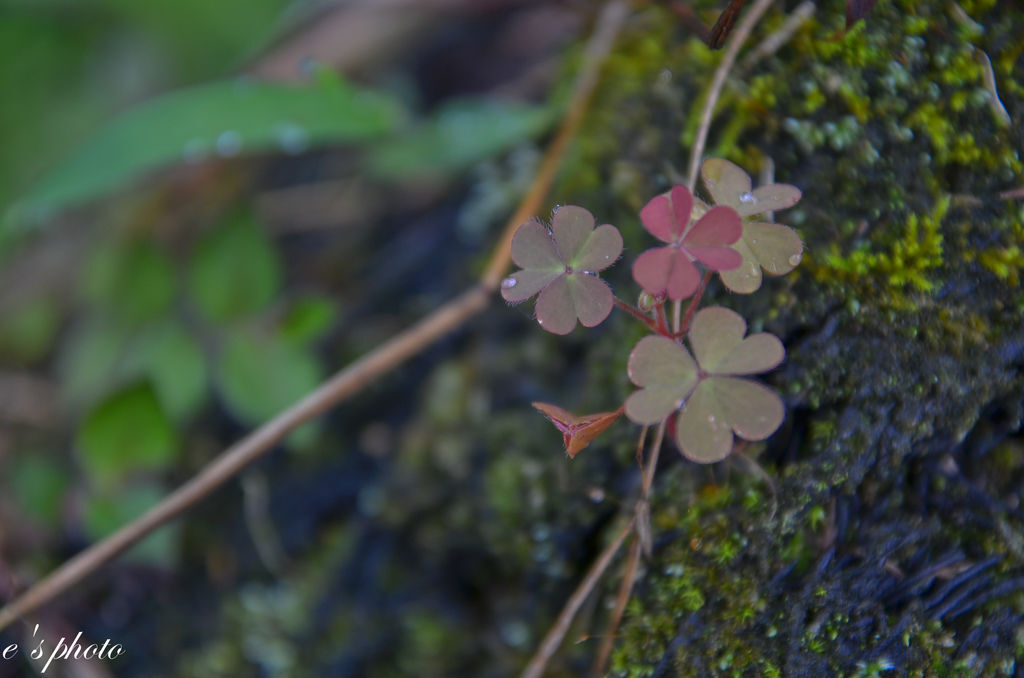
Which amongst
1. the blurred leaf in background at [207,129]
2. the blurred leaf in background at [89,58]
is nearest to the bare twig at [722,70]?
the blurred leaf in background at [207,129]

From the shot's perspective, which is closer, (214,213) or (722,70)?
(722,70)

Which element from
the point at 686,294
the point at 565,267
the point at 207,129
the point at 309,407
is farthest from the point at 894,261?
the point at 207,129

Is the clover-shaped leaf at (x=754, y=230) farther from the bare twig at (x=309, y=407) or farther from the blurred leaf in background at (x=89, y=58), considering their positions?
the blurred leaf in background at (x=89, y=58)

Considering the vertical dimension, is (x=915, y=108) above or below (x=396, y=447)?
above

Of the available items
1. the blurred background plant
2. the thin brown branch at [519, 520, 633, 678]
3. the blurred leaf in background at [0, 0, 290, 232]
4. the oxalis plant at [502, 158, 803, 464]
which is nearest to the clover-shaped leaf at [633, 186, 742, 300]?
the oxalis plant at [502, 158, 803, 464]

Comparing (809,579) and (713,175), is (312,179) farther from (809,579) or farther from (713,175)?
(809,579)

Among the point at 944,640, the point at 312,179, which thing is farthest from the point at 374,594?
the point at 312,179

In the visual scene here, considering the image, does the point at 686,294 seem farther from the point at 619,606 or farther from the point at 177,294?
the point at 177,294

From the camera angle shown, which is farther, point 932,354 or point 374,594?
point 374,594
